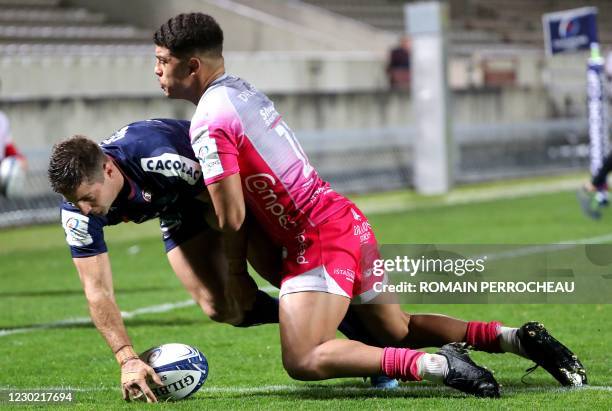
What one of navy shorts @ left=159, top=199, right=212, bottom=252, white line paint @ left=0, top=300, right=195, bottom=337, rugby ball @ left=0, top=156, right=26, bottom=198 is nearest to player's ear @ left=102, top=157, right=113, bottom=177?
navy shorts @ left=159, top=199, right=212, bottom=252

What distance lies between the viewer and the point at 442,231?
13703mm

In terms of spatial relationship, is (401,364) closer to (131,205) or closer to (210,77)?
(131,205)

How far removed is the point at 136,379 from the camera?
5.43 metres

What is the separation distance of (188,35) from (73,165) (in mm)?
776

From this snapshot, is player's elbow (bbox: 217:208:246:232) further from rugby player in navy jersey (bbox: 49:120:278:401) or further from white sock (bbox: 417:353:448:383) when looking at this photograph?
white sock (bbox: 417:353:448:383)

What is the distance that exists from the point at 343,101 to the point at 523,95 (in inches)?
212

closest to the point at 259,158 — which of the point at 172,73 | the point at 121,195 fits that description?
the point at 172,73

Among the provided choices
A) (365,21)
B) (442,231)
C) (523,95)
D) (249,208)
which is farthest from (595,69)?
(365,21)

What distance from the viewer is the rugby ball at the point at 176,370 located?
5672 mm

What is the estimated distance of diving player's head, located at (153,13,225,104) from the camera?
214 inches

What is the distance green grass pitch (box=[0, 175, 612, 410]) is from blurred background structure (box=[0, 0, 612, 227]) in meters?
4.28

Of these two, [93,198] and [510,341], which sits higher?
[93,198]

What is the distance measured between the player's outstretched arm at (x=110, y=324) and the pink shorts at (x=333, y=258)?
0.74m

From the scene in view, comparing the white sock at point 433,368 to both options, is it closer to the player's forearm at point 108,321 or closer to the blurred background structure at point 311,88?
the player's forearm at point 108,321
